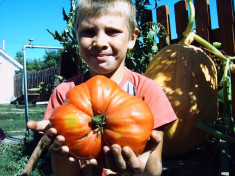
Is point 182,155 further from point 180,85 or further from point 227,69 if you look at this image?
point 227,69

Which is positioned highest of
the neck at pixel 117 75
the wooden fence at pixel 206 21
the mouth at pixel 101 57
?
the wooden fence at pixel 206 21

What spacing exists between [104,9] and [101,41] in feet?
0.68

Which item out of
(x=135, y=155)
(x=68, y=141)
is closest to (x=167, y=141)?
(x=135, y=155)

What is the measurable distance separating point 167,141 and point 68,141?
52.7 inches

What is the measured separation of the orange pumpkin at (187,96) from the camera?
2.29 meters

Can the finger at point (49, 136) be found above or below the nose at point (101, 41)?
below

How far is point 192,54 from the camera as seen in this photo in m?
2.46

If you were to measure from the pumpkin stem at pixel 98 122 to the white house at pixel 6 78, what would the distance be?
30657 millimetres

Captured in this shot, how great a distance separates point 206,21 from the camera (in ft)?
11.0

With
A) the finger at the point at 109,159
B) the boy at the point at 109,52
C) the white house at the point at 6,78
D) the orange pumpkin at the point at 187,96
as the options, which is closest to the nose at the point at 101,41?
the boy at the point at 109,52

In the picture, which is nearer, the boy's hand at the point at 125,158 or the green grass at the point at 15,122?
the boy's hand at the point at 125,158

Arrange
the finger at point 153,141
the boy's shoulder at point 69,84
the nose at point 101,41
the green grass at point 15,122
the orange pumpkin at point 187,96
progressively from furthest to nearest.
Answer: the green grass at point 15,122
the orange pumpkin at point 187,96
the boy's shoulder at point 69,84
the nose at point 101,41
the finger at point 153,141

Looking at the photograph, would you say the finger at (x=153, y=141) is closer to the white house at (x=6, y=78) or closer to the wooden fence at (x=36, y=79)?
the wooden fence at (x=36, y=79)

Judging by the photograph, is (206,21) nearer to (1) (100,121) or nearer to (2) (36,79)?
(1) (100,121)
